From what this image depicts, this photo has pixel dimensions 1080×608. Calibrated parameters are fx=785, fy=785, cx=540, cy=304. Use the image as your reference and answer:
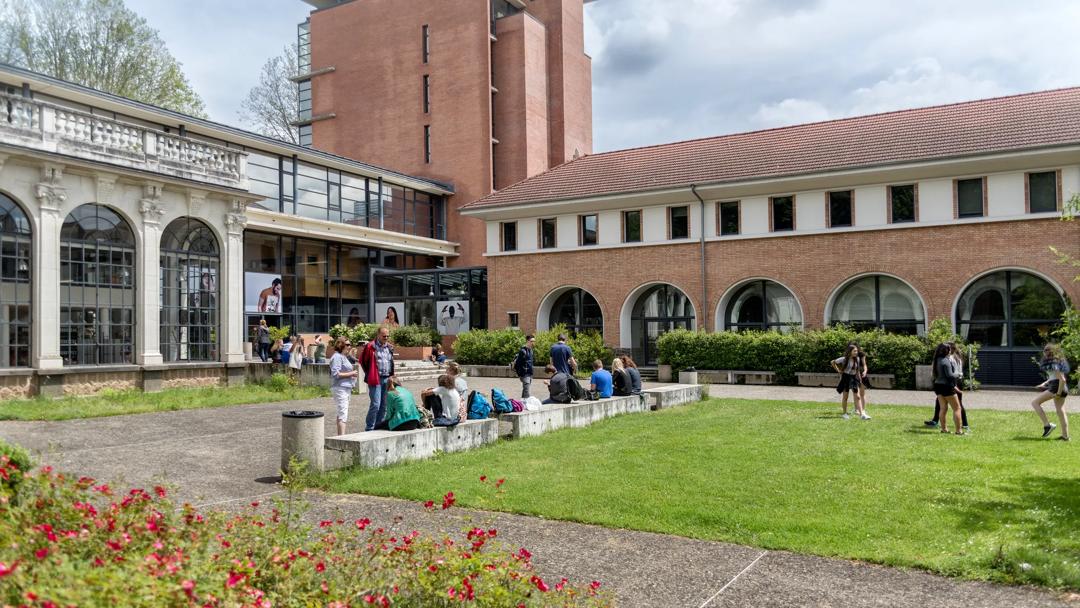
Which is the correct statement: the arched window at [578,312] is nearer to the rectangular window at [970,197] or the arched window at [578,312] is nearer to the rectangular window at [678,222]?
the rectangular window at [678,222]

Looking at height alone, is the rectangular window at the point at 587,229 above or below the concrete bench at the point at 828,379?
above

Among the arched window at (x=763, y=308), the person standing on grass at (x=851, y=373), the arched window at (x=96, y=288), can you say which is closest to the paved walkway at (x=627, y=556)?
the arched window at (x=96, y=288)

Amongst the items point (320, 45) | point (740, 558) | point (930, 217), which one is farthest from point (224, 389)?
point (320, 45)

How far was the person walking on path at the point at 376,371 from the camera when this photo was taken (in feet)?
41.8

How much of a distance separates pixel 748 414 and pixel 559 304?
17.6m

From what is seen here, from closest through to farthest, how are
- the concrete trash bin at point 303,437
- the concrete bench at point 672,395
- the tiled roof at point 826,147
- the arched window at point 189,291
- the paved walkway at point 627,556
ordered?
1. the paved walkway at point 627,556
2. the concrete trash bin at point 303,437
3. the concrete bench at point 672,395
4. the arched window at point 189,291
5. the tiled roof at point 826,147

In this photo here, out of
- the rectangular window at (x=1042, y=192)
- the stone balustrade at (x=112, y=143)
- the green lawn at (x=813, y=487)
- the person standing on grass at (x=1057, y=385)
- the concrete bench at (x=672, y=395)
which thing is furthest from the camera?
the rectangular window at (x=1042, y=192)

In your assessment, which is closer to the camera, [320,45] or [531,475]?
[531,475]

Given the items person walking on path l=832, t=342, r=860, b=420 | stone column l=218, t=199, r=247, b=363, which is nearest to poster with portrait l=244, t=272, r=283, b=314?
stone column l=218, t=199, r=247, b=363

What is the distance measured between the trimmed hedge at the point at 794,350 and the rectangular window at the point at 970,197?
386cm

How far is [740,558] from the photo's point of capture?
662 centimetres

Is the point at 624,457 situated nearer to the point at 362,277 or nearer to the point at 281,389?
the point at 281,389

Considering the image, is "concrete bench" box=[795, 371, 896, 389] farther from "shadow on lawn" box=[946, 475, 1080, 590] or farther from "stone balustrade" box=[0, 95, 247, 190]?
"stone balustrade" box=[0, 95, 247, 190]

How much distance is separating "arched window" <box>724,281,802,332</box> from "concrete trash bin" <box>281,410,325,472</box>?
21901 mm
